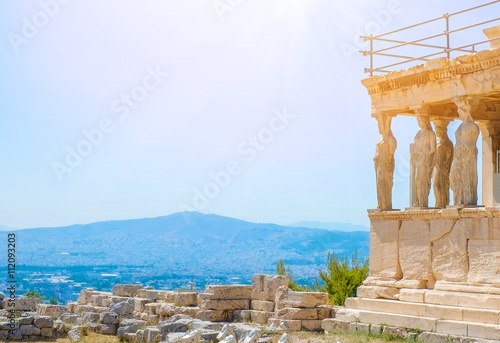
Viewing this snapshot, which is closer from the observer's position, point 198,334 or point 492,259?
point 492,259

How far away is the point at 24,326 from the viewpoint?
1616 cm

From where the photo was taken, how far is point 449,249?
1316 centimetres

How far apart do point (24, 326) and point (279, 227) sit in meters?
92.5

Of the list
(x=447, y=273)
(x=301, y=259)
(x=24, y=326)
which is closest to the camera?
(x=447, y=273)

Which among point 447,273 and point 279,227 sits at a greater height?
point 279,227

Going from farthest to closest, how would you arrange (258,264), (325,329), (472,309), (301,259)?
A: 1. (258,264)
2. (301,259)
3. (325,329)
4. (472,309)

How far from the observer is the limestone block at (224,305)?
16562 mm

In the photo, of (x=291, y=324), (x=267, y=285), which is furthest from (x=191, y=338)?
(x=267, y=285)

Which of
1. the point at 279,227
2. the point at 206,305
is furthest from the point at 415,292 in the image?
the point at 279,227

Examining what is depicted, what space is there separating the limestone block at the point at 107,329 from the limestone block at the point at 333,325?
451 cm

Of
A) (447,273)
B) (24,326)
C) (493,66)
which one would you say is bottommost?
(24,326)

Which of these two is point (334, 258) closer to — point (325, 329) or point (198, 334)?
point (325, 329)

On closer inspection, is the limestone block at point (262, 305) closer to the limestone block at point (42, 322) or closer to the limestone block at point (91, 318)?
the limestone block at point (91, 318)

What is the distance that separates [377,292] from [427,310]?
1.33 meters
